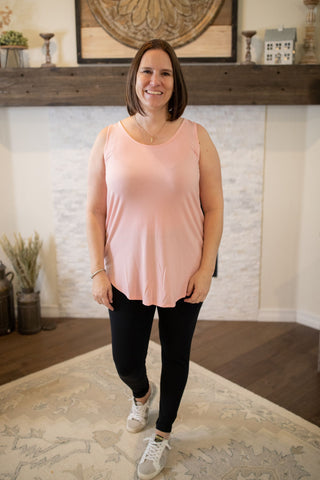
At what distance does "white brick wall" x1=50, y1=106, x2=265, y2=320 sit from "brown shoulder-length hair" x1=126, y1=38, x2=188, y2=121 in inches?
55.5

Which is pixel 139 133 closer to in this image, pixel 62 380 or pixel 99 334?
pixel 62 380

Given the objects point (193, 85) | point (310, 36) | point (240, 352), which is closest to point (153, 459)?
Result: point (240, 352)

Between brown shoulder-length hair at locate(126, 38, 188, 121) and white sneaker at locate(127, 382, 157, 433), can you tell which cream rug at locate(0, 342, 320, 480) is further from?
brown shoulder-length hair at locate(126, 38, 188, 121)

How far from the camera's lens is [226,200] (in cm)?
291

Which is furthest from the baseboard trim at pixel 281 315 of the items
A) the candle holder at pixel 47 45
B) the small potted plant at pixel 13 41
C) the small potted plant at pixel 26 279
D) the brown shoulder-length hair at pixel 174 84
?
the small potted plant at pixel 13 41

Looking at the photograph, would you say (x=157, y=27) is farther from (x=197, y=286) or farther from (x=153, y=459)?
(x=153, y=459)

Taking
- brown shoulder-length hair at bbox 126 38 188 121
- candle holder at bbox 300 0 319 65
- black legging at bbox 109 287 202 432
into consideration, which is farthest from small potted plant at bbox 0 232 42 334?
candle holder at bbox 300 0 319 65

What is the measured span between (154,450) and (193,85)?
1991 millimetres

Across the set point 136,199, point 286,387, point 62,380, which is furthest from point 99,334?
point 136,199

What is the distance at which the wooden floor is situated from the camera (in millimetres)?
2180

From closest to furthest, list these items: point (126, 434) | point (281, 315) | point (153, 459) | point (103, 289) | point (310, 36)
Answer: point (103, 289)
point (153, 459)
point (126, 434)
point (310, 36)
point (281, 315)

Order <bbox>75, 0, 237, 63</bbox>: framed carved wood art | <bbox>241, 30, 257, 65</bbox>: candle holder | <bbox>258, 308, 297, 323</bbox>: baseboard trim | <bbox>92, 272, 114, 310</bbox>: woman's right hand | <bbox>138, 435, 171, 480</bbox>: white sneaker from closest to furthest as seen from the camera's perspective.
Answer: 1. <bbox>92, 272, 114, 310</bbox>: woman's right hand
2. <bbox>138, 435, 171, 480</bbox>: white sneaker
3. <bbox>241, 30, 257, 65</bbox>: candle holder
4. <bbox>75, 0, 237, 63</bbox>: framed carved wood art
5. <bbox>258, 308, 297, 323</bbox>: baseboard trim

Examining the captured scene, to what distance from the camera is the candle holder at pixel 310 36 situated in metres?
2.54

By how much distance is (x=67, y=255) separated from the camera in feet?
9.94
